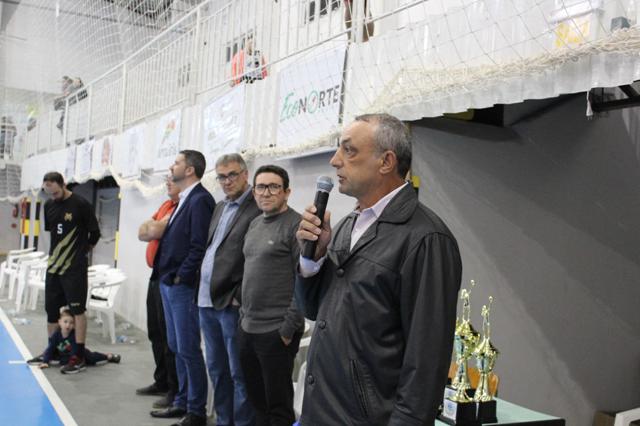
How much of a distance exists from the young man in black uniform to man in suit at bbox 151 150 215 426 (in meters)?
1.39

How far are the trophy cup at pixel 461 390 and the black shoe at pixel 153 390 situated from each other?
253 cm

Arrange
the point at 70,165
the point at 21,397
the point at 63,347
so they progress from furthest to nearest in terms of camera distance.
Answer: the point at 70,165, the point at 63,347, the point at 21,397

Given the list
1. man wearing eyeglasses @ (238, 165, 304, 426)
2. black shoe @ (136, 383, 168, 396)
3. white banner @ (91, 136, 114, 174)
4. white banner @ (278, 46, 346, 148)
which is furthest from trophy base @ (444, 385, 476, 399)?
white banner @ (91, 136, 114, 174)

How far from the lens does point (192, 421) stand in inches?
137

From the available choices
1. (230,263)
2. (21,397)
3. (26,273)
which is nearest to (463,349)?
(230,263)

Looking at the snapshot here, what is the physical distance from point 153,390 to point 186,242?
131 centimetres

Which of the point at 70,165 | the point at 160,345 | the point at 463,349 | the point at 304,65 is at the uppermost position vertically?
the point at 304,65

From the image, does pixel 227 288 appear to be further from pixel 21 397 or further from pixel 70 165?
pixel 70 165

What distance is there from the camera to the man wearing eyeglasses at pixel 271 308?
270 cm

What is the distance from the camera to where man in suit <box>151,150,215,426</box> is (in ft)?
11.5

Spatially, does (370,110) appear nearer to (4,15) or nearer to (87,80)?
(87,80)

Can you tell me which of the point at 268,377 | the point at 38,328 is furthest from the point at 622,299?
the point at 38,328

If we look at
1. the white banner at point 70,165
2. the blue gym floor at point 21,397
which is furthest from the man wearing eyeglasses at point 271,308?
the white banner at point 70,165

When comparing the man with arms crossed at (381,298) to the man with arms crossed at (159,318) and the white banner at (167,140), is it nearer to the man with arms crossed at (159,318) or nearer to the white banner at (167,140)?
the man with arms crossed at (159,318)
